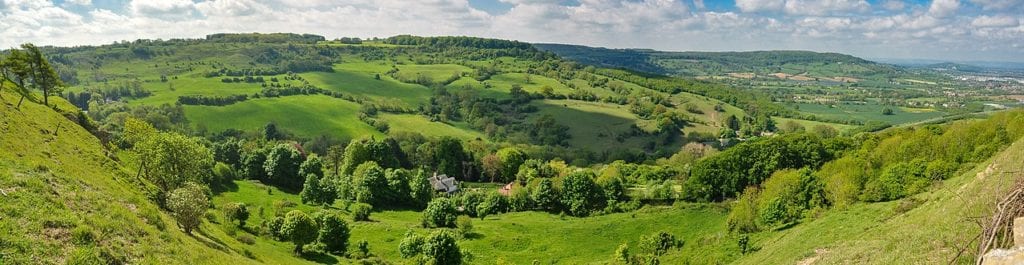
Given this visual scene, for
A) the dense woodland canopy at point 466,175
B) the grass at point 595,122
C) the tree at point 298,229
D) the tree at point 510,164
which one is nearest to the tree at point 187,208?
the dense woodland canopy at point 466,175

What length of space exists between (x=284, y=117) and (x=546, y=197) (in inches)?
3973

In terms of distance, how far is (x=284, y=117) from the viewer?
14900cm

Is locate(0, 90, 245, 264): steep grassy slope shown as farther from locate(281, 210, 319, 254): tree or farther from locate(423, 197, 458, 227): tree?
locate(423, 197, 458, 227): tree

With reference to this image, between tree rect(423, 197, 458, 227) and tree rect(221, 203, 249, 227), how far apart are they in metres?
21.2

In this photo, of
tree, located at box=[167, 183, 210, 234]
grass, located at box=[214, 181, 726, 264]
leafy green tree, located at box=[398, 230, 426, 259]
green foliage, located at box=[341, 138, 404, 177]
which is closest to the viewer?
tree, located at box=[167, 183, 210, 234]

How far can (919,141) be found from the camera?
5553cm

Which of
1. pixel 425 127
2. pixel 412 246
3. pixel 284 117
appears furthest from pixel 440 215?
pixel 284 117

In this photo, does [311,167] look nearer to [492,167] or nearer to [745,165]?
[492,167]

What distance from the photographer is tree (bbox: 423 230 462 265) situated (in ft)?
155

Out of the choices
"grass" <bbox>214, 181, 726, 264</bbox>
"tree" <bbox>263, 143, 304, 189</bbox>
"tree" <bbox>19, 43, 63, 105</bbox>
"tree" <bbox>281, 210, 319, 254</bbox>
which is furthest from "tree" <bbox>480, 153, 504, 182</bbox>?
"tree" <bbox>19, 43, 63, 105</bbox>

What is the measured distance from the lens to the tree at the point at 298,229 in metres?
49.1

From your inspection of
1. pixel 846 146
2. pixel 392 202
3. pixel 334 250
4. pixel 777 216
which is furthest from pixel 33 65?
pixel 846 146

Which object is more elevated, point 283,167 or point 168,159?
point 168,159

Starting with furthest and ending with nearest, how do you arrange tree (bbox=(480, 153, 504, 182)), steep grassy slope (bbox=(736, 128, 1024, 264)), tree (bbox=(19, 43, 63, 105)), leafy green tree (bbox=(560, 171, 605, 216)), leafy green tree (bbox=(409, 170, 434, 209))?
tree (bbox=(480, 153, 504, 182)), leafy green tree (bbox=(409, 170, 434, 209)), leafy green tree (bbox=(560, 171, 605, 216)), tree (bbox=(19, 43, 63, 105)), steep grassy slope (bbox=(736, 128, 1024, 264))
